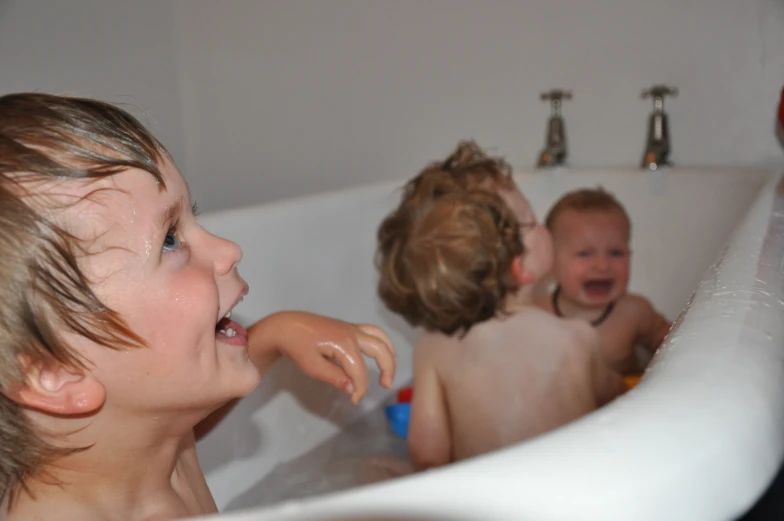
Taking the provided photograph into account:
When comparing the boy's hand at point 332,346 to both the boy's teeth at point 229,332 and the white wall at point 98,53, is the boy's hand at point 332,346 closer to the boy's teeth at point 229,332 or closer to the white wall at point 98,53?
the boy's teeth at point 229,332

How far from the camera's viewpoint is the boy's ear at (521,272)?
128 centimetres

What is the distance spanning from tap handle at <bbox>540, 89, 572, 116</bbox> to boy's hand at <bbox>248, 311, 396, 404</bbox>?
1.18 metres

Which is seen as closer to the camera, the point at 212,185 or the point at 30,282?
the point at 30,282

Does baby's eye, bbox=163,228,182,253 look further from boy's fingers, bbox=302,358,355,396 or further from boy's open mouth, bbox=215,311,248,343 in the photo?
boy's fingers, bbox=302,358,355,396

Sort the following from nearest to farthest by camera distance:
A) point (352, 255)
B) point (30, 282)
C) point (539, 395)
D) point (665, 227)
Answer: point (30, 282) → point (539, 395) → point (352, 255) → point (665, 227)

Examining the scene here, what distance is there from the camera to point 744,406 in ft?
1.39

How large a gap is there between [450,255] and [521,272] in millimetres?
149

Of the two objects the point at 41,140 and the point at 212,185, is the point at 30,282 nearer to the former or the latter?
the point at 41,140

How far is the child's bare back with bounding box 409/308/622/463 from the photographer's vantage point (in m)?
1.14

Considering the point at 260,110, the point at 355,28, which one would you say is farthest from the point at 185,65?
the point at 355,28

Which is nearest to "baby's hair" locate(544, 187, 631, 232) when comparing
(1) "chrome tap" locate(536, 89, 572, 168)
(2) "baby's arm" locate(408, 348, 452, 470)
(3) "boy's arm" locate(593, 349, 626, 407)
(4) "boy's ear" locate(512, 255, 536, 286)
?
(1) "chrome tap" locate(536, 89, 572, 168)

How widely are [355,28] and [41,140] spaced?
1624mm

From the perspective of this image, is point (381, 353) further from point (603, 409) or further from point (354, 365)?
point (603, 409)

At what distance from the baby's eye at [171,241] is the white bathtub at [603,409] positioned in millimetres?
253
